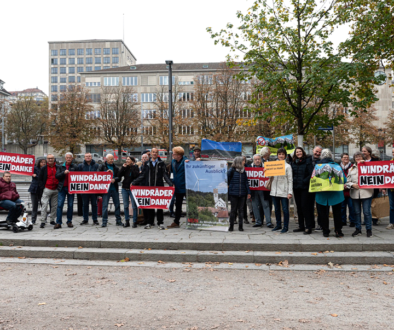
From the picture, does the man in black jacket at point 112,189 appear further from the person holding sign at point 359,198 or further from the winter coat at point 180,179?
the person holding sign at point 359,198

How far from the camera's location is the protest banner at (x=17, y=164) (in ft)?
34.3

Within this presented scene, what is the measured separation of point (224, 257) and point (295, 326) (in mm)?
3210

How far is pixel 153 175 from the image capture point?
9.87 metres

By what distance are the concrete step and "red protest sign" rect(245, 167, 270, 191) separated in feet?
8.86

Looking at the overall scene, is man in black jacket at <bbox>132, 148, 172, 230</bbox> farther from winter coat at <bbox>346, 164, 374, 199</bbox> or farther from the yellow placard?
winter coat at <bbox>346, 164, 374, 199</bbox>

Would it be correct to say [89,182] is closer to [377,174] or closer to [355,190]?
[355,190]

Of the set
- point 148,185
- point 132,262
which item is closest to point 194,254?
point 132,262

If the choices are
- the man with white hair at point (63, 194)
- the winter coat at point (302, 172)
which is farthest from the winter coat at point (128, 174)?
the winter coat at point (302, 172)

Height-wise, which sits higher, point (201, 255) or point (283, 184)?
point (283, 184)

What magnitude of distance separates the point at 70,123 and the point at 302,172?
135 ft

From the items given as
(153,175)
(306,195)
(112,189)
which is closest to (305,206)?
(306,195)

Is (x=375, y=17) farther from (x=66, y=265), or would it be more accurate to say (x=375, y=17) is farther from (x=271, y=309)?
(x=66, y=265)

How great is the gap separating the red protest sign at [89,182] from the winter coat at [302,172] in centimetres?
502

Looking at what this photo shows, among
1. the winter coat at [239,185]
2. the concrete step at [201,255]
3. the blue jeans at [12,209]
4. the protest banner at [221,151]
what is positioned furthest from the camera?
the protest banner at [221,151]
